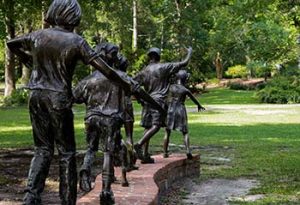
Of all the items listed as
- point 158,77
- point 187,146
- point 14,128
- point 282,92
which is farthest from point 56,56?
point 282,92

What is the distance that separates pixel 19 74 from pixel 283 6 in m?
50.5

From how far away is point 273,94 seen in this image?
129 ft

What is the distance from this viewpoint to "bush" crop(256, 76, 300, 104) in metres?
38.5

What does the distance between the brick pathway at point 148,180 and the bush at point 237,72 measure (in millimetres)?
53301

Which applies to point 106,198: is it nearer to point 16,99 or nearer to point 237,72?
point 16,99

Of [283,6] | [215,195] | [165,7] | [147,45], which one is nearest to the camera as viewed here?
[215,195]

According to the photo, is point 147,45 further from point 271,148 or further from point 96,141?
point 96,141

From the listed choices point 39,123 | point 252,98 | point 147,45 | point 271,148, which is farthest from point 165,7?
point 39,123

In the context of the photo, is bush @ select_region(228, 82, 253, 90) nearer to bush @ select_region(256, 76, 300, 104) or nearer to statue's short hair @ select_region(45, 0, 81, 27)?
bush @ select_region(256, 76, 300, 104)

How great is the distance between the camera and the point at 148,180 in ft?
26.2

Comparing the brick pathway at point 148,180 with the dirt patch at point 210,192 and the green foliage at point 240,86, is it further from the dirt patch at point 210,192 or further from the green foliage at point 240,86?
the green foliage at point 240,86

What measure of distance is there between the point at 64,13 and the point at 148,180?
3.36 meters

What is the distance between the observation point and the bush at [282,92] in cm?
3853

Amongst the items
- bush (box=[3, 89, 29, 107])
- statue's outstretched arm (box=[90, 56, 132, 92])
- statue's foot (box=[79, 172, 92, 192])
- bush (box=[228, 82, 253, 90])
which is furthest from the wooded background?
Result: statue's outstretched arm (box=[90, 56, 132, 92])
